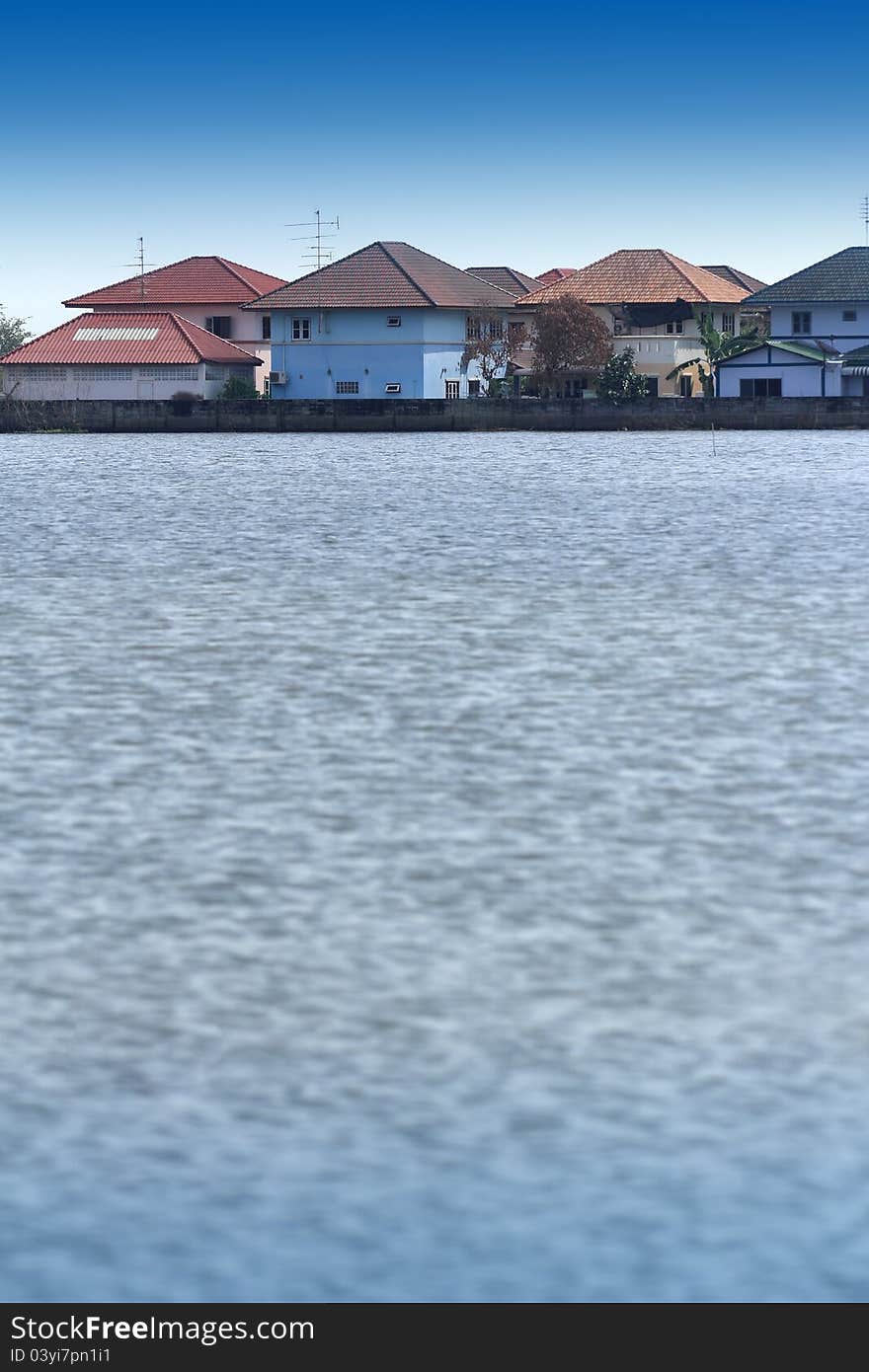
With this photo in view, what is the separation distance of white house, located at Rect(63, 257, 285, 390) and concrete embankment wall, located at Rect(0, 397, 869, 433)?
62.3 feet

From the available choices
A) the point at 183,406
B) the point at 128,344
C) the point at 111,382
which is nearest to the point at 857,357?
the point at 183,406

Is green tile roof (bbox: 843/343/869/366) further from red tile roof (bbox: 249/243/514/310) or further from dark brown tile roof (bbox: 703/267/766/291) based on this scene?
dark brown tile roof (bbox: 703/267/766/291)

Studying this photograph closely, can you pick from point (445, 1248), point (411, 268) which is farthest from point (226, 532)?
point (411, 268)

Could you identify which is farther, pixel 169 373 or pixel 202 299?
pixel 202 299

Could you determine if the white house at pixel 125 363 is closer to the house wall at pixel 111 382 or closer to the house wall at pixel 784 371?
the house wall at pixel 111 382

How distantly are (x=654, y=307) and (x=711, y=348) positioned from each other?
18.4 ft

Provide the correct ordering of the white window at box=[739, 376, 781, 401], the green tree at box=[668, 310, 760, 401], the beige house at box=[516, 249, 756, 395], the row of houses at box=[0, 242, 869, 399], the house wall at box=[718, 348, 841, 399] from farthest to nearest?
the beige house at box=[516, 249, 756, 395] < the row of houses at box=[0, 242, 869, 399] < the green tree at box=[668, 310, 760, 401] < the white window at box=[739, 376, 781, 401] < the house wall at box=[718, 348, 841, 399]

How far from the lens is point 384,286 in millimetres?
89062

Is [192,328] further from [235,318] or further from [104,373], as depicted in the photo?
[235,318]

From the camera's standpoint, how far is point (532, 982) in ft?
26.1

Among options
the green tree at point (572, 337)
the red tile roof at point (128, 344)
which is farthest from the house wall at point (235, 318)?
the green tree at point (572, 337)

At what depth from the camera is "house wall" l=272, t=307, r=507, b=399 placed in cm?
8794

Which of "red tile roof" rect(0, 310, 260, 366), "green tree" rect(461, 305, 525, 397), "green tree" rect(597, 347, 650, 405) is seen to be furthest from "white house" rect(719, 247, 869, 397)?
"red tile roof" rect(0, 310, 260, 366)

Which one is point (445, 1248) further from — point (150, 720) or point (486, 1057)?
point (150, 720)
